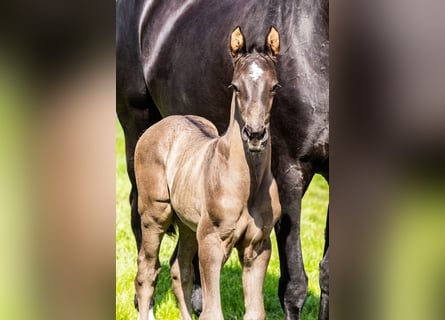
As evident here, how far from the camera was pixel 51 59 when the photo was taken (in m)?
2.28

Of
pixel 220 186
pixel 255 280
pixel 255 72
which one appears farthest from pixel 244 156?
pixel 255 280

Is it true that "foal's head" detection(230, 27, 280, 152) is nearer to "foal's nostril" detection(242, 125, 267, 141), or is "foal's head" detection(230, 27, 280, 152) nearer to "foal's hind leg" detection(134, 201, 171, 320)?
"foal's nostril" detection(242, 125, 267, 141)

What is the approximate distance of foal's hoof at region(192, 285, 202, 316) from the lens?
9.21 ft

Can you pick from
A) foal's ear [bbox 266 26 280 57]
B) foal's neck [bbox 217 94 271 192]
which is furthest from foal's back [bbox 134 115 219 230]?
foal's ear [bbox 266 26 280 57]

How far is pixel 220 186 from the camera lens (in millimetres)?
2393

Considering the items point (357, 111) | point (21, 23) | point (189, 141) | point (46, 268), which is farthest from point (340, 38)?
point (46, 268)

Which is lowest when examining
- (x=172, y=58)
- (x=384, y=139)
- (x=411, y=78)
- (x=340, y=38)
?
(x=384, y=139)

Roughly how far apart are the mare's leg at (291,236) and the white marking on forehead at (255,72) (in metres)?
0.54

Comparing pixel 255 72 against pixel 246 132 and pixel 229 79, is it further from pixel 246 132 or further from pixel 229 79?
pixel 229 79

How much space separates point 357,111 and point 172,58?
125 cm

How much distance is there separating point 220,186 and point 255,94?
0.31 metres

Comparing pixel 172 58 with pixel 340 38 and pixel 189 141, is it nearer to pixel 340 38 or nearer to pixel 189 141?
pixel 189 141

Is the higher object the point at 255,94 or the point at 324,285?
the point at 255,94

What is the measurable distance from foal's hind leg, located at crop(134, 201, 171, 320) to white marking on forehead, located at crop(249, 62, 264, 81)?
1.96 ft
